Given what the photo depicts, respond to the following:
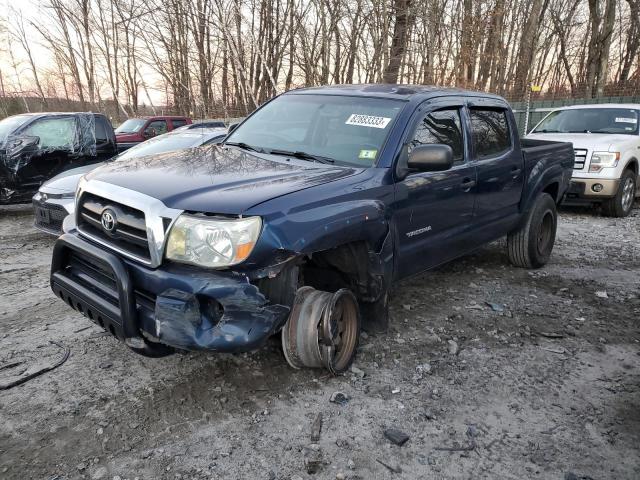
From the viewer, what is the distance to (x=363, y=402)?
2.94m

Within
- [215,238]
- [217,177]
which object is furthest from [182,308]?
[217,177]

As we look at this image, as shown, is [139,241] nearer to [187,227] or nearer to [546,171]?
[187,227]

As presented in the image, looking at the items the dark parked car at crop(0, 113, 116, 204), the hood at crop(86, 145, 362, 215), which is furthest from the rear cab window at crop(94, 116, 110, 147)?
the hood at crop(86, 145, 362, 215)

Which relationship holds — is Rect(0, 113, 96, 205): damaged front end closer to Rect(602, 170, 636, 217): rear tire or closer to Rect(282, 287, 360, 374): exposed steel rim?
Rect(282, 287, 360, 374): exposed steel rim

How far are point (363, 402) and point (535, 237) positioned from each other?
3238 millimetres

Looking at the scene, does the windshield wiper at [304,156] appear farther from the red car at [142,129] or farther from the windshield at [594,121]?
the red car at [142,129]

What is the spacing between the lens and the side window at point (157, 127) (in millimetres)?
14820

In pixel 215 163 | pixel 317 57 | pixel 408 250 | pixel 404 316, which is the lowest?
pixel 404 316

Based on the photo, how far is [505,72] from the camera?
79.2ft

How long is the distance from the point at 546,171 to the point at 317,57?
16.3 metres

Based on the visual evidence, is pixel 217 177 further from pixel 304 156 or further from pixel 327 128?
pixel 327 128

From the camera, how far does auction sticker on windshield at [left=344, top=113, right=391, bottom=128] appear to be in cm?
345

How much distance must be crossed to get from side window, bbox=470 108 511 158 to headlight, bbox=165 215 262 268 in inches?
100

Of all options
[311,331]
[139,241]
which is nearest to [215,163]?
A: [139,241]
